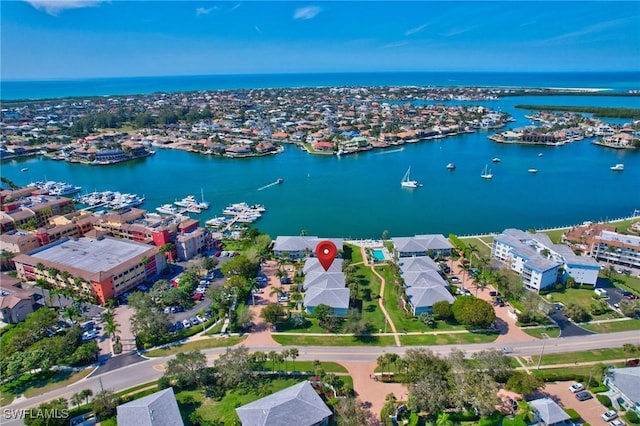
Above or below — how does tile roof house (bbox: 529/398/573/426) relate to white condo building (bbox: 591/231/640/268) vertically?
below

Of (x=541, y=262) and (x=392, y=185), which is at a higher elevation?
(x=541, y=262)

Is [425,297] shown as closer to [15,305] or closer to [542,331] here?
[542,331]

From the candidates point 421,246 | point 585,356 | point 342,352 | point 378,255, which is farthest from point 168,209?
point 585,356

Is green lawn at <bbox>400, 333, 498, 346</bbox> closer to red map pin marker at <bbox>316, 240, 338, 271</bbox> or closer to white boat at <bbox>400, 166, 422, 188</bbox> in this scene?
red map pin marker at <bbox>316, 240, 338, 271</bbox>

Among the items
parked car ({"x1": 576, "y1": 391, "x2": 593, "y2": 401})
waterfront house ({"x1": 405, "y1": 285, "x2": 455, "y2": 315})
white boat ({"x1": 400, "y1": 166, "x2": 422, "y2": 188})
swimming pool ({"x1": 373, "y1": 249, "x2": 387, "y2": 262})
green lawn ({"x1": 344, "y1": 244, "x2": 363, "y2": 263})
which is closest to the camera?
parked car ({"x1": 576, "y1": 391, "x2": 593, "y2": 401})

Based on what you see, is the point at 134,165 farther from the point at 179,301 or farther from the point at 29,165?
the point at 179,301

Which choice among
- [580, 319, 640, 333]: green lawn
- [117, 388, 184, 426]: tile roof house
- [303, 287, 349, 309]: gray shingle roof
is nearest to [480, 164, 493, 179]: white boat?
[580, 319, 640, 333]: green lawn

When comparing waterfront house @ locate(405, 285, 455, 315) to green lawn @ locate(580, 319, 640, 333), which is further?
waterfront house @ locate(405, 285, 455, 315)
